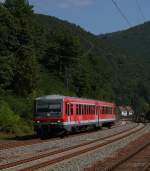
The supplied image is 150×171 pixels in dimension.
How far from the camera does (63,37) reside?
97875 millimetres

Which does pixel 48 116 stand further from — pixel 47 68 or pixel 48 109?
pixel 47 68

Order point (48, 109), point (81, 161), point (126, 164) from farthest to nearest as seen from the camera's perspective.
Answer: point (48, 109) → point (81, 161) → point (126, 164)

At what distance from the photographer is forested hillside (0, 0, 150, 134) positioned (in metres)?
57.3

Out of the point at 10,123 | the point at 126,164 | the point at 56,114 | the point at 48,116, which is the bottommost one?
the point at 126,164

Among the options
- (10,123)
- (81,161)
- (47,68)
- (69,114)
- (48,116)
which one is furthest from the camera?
(47,68)

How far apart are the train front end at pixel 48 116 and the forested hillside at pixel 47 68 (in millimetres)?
6539

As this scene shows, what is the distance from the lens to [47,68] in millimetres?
97812

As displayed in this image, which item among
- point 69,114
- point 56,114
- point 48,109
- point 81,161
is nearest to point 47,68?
point 69,114

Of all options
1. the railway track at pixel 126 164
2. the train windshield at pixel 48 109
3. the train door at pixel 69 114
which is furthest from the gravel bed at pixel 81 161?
the train door at pixel 69 114

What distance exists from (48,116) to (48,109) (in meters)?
0.53

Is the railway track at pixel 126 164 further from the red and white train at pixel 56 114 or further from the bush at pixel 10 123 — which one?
the bush at pixel 10 123

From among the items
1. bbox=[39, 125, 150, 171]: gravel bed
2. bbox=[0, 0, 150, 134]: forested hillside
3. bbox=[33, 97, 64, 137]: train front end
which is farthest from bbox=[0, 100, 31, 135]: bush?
bbox=[39, 125, 150, 171]: gravel bed

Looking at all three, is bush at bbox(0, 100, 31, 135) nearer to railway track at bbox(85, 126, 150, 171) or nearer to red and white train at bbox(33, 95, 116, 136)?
red and white train at bbox(33, 95, 116, 136)

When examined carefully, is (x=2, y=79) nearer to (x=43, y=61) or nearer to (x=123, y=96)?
(x=43, y=61)
